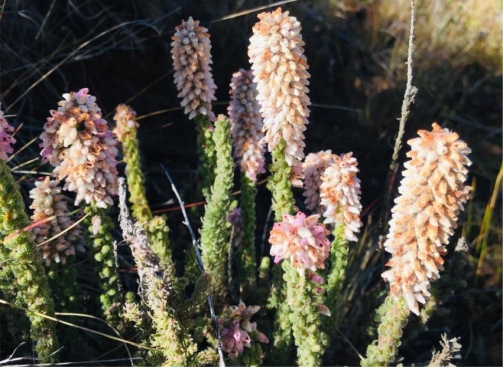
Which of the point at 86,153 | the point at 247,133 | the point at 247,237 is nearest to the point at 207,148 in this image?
the point at 247,133

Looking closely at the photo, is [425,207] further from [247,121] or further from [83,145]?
[83,145]

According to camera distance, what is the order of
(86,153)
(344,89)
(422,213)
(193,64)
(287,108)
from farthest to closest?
(344,89)
(193,64)
(287,108)
(86,153)
(422,213)

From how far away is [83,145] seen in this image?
1.83 meters

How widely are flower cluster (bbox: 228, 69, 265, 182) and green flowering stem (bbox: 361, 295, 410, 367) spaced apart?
0.78 meters

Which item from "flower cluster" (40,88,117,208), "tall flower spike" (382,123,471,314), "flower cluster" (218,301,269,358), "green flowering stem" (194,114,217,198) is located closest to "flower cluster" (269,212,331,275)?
"tall flower spike" (382,123,471,314)

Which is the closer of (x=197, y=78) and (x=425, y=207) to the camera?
(x=425, y=207)

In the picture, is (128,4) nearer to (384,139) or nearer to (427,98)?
(384,139)

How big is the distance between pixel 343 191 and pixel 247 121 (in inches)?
22.5

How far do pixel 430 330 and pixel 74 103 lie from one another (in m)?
2.09

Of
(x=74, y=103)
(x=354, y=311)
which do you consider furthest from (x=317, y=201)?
(x=74, y=103)

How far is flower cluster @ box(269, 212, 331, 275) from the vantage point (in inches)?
67.6

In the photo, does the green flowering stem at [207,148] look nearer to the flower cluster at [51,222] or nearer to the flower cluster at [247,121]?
the flower cluster at [247,121]

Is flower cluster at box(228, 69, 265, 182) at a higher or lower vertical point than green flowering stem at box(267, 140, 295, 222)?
higher

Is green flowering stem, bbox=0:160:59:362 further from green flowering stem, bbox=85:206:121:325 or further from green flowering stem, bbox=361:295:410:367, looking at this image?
green flowering stem, bbox=361:295:410:367
